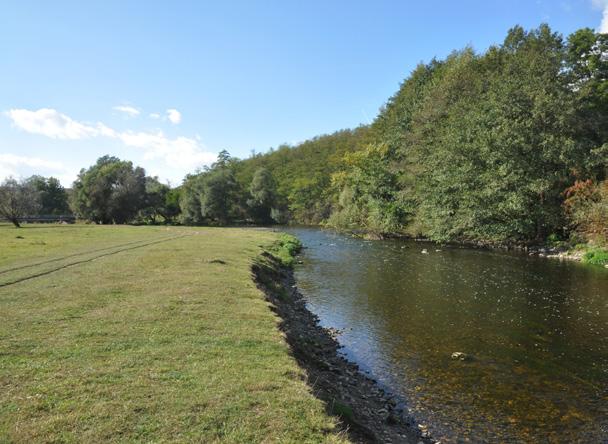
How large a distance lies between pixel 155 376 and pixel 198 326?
4127 millimetres

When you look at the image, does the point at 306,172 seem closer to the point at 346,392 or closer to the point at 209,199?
the point at 209,199

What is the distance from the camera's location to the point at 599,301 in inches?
912

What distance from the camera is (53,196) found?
130 meters

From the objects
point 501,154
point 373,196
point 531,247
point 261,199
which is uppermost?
point 501,154

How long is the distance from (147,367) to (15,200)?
77.5 metres

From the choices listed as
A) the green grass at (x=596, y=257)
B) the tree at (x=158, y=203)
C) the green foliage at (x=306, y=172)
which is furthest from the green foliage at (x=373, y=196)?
the tree at (x=158, y=203)

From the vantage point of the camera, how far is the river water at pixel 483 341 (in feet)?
37.1

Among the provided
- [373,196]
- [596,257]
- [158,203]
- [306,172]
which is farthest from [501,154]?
[306,172]

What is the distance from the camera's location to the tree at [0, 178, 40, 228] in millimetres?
69812

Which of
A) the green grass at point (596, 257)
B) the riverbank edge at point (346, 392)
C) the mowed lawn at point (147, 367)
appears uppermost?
the green grass at point (596, 257)

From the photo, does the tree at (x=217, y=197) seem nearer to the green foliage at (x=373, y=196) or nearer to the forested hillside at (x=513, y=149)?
the green foliage at (x=373, y=196)

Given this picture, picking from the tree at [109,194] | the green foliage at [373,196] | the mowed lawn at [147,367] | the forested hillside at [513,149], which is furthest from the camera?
the tree at [109,194]

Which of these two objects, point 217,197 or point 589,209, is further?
point 217,197

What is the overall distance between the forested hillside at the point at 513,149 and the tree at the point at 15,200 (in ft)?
209
